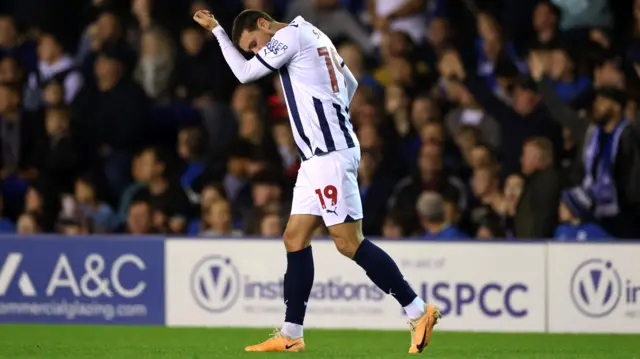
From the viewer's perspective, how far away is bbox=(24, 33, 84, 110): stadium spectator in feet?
43.7

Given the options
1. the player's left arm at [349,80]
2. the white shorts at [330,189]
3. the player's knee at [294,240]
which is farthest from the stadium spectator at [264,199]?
the white shorts at [330,189]

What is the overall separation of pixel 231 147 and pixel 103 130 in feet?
4.59

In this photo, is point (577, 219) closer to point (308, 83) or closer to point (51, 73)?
point (308, 83)

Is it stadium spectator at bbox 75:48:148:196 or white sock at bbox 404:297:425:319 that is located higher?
stadium spectator at bbox 75:48:148:196

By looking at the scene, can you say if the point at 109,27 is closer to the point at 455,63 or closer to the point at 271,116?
the point at 271,116

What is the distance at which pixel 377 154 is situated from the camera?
38.7ft

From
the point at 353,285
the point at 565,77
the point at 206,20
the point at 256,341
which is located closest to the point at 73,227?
the point at 353,285

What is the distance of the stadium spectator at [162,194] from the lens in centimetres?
1187

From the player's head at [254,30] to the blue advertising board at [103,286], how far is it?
10.5 feet

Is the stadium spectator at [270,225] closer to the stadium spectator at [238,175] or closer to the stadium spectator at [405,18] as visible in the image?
the stadium spectator at [238,175]

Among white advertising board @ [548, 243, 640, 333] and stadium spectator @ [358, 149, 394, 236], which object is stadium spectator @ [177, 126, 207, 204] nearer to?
stadium spectator @ [358, 149, 394, 236]

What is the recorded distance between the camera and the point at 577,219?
10.9 meters

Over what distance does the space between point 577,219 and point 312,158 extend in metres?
3.76

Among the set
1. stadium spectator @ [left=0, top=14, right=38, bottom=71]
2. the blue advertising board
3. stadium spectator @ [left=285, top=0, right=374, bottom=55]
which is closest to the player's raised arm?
the blue advertising board
